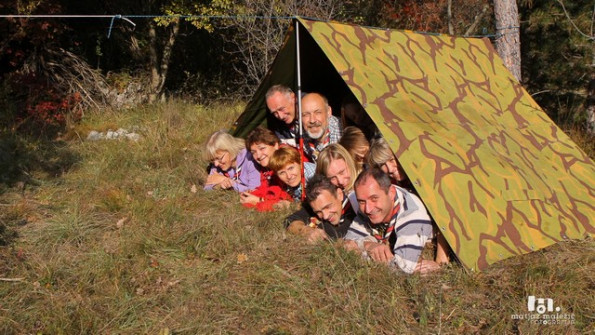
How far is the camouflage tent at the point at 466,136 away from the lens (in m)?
3.54

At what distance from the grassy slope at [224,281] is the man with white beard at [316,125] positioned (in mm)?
1038

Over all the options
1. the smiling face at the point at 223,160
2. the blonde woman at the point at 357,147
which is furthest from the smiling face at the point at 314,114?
the smiling face at the point at 223,160

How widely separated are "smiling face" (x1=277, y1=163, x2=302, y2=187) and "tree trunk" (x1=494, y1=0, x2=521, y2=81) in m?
3.48

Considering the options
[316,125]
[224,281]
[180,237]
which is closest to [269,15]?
[316,125]

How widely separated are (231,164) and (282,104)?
97 centimetres

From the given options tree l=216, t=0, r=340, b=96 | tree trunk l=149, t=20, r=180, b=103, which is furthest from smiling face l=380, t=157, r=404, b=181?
tree trunk l=149, t=20, r=180, b=103

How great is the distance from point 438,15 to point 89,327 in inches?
462

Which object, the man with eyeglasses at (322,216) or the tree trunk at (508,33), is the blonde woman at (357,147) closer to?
the man with eyeglasses at (322,216)

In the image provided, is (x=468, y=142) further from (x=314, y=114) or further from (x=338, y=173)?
(x=314, y=114)

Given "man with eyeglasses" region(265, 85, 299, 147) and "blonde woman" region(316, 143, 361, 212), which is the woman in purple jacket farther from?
"blonde woman" region(316, 143, 361, 212)

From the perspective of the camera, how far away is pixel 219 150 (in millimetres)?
5453

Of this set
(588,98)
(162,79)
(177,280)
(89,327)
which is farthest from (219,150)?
(162,79)

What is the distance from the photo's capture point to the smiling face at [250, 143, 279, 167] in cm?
499

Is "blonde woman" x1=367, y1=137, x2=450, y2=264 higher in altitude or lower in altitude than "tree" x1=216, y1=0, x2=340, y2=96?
lower
